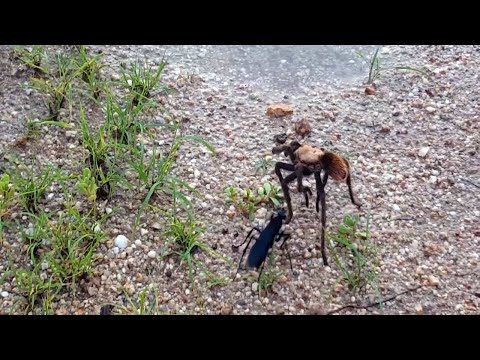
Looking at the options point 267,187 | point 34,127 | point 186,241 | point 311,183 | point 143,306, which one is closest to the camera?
point 143,306

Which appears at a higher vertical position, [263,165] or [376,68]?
[376,68]

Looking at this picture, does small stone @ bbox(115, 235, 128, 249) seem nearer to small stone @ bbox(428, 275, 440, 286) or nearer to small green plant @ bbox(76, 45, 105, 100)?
small green plant @ bbox(76, 45, 105, 100)

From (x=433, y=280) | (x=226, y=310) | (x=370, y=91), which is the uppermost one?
(x=370, y=91)

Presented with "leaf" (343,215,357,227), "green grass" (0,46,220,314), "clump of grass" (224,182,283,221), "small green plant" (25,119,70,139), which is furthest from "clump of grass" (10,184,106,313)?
"leaf" (343,215,357,227)

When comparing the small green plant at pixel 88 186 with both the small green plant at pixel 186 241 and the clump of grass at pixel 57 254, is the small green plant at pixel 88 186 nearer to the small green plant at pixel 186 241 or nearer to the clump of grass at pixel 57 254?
the clump of grass at pixel 57 254

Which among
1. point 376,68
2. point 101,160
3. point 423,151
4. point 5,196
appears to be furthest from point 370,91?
point 5,196

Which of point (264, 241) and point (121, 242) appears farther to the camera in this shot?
point (121, 242)

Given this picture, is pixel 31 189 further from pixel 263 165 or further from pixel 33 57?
pixel 263 165
